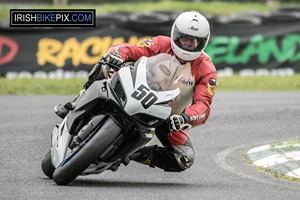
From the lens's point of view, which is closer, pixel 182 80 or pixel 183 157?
pixel 182 80

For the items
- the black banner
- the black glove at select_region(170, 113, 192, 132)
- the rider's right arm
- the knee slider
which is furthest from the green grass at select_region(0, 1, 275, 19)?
the black glove at select_region(170, 113, 192, 132)

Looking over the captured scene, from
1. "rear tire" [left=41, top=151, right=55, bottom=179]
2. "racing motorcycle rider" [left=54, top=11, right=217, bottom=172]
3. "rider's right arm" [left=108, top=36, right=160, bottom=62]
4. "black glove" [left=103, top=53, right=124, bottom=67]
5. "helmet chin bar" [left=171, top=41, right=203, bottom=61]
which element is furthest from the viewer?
"rider's right arm" [left=108, top=36, right=160, bottom=62]

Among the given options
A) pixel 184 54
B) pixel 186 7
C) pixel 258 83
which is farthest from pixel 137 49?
pixel 186 7

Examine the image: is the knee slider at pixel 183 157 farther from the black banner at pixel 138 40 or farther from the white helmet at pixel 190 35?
the black banner at pixel 138 40

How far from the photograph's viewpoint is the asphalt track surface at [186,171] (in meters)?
6.38

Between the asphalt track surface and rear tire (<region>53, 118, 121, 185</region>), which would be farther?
the asphalt track surface

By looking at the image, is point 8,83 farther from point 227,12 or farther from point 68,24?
point 227,12

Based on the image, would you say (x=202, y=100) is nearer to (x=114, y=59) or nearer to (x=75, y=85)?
(x=114, y=59)

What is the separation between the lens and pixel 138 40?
17.8 metres

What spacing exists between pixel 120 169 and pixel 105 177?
1.83 feet

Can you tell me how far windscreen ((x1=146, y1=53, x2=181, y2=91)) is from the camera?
20.3 ft

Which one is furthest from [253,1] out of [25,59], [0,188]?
[0,188]

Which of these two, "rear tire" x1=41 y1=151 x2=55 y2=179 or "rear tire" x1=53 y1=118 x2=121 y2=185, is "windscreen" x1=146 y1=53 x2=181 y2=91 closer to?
"rear tire" x1=53 y1=118 x2=121 y2=185

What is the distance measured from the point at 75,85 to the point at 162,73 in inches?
406
